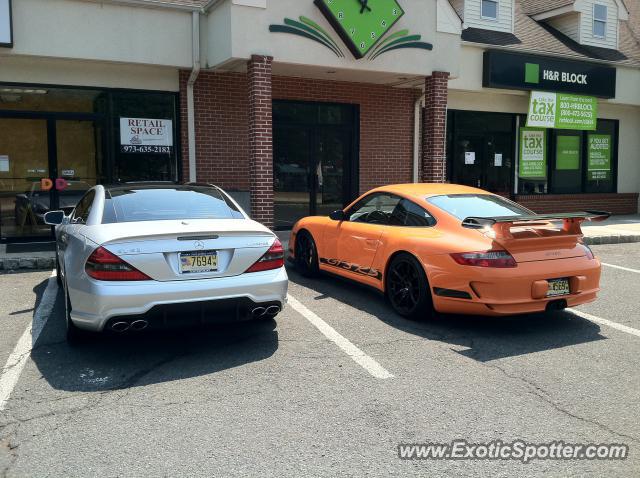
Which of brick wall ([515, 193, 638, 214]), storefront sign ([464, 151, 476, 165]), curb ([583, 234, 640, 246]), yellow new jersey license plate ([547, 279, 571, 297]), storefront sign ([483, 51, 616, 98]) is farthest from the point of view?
brick wall ([515, 193, 638, 214])

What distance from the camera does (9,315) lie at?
6.24 meters

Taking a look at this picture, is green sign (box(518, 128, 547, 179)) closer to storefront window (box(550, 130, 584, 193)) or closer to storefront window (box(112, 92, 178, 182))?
storefront window (box(550, 130, 584, 193))

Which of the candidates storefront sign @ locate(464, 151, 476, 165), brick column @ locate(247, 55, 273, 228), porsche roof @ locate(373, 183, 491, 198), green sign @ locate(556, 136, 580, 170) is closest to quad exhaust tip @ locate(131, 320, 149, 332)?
porsche roof @ locate(373, 183, 491, 198)

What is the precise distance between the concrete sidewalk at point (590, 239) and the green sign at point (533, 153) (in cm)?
212

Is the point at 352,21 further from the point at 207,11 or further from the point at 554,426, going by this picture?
the point at 554,426

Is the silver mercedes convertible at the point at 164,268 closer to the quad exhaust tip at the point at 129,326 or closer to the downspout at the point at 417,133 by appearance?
A: the quad exhaust tip at the point at 129,326

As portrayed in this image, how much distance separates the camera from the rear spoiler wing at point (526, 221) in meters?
5.30

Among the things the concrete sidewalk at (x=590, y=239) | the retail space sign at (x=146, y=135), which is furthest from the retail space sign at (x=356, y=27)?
the concrete sidewalk at (x=590, y=239)

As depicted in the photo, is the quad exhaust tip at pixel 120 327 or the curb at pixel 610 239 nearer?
the quad exhaust tip at pixel 120 327

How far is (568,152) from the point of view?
1709cm

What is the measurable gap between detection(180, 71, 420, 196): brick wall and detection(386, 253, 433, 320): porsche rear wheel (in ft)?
22.0

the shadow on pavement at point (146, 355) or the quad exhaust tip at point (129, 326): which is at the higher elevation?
the quad exhaust tip at point (129, 326)

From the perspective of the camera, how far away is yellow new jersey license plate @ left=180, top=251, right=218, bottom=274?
4.65 metres

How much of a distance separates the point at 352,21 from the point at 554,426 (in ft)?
29.1
